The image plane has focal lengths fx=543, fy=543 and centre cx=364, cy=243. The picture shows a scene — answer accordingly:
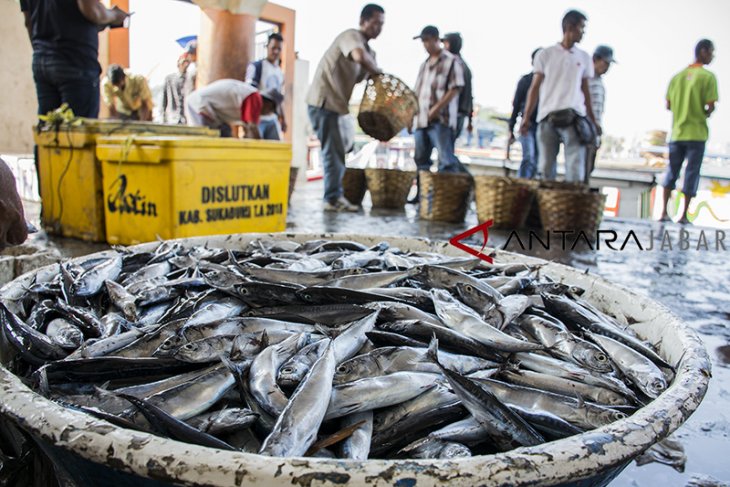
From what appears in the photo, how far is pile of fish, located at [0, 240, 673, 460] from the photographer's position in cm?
117

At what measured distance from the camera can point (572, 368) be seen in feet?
Answer: 4.92

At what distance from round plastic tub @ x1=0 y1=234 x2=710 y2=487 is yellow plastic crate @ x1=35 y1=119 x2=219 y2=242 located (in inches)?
153

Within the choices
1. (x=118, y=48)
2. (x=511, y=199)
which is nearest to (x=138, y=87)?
(x=118, y=48)

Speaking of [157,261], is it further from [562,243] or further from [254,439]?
[562,243]

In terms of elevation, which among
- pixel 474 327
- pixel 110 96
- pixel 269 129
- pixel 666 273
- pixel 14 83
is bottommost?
pixel 666 273

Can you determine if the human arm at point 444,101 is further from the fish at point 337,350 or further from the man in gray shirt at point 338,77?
the fish at point 337,350

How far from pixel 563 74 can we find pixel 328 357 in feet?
21.1

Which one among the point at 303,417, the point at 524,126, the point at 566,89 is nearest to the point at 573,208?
the point at 566,89

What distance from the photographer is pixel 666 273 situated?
4.95 meters

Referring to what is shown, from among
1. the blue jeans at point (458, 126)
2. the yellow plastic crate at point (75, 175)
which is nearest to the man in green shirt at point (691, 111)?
the blue jeans at point (458, 126)

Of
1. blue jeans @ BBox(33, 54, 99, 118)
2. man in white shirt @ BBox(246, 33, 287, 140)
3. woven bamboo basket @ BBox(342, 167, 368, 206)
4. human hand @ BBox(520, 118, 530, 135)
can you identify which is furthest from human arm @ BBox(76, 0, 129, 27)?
human hand @ BBox(520, 118, 530, 135)

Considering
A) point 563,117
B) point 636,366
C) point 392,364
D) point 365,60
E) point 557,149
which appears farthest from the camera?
point 557,149

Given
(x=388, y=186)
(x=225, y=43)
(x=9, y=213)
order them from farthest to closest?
(x=225, y=43), (x=388, y=186), (x=9, y=213)

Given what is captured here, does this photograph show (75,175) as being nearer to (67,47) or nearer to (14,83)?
(67,47)
